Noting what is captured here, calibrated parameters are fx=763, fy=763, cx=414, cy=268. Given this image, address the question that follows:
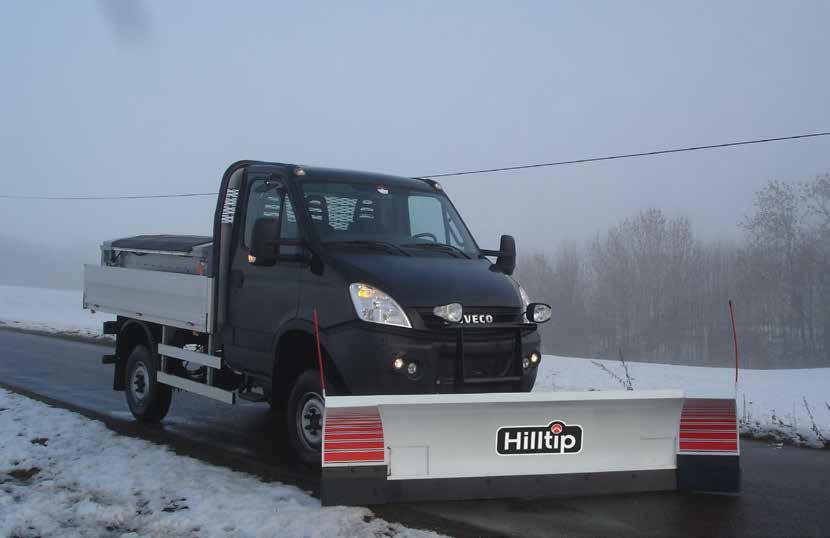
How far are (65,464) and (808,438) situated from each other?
7.24 metres

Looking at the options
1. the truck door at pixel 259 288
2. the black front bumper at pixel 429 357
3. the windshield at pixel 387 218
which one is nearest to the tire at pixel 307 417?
the black front bumper at pixel 429 357

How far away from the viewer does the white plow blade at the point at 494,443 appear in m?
4.79

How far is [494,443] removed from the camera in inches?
197

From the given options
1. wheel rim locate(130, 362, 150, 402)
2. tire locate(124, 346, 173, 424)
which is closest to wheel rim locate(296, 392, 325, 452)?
tire locate(124, 346, 173, 424)

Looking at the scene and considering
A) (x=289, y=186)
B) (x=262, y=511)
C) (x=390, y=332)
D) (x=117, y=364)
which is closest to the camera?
(x=262, y=511)

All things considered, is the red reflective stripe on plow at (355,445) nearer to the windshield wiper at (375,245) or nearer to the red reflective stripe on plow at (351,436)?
the red reflective stripe on plow at (351,436)

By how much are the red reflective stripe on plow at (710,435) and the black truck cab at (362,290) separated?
3.92 feet

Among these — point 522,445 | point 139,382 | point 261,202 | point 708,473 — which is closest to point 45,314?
point 139,382

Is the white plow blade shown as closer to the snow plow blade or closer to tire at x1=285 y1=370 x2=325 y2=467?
the snow plow blade

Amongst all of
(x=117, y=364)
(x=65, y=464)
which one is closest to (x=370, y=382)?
(x=65, y=464)

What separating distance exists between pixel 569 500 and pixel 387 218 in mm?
2847

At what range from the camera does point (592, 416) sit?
5137mm

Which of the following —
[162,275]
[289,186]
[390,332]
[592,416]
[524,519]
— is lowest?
[524,519]

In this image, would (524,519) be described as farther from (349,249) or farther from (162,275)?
(162,275)
